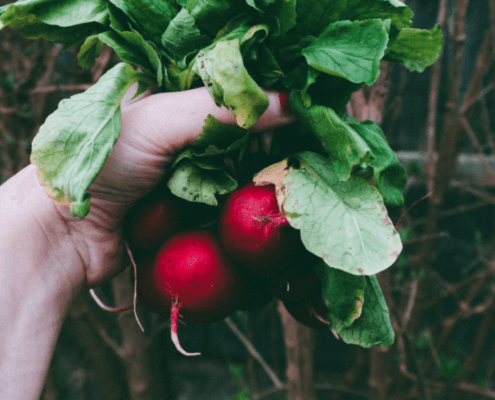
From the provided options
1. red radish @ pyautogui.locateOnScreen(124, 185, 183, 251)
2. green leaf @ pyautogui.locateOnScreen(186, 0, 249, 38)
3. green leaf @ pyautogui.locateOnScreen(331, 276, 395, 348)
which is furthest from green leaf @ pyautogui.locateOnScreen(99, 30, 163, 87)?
green leaf @ pyautogui.locateOnScreen(331, 276, 395, 348)

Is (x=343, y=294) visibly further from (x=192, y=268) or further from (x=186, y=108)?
(x=186, y=108)

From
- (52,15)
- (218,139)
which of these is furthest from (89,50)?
(218,139)

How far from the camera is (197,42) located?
706mm

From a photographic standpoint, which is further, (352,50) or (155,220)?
(155,220)

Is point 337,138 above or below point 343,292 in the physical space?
above

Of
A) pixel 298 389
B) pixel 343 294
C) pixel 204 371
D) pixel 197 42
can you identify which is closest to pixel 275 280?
pixel 343 294

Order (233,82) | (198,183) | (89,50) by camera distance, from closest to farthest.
Answer: (233,82) → (198,183) → (89,50)

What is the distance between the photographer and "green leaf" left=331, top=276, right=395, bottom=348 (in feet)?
2.33

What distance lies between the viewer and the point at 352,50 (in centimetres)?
64

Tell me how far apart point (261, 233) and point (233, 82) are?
9.4 inches

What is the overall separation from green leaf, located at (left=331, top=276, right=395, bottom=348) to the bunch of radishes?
0.19 ft

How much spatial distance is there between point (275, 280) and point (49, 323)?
1.66 ft

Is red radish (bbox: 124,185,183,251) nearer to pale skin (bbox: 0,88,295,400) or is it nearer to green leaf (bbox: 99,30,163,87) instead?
pale skin (bbox: 0,88,295,400)

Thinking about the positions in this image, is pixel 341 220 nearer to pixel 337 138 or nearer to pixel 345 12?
pixel 337 138
